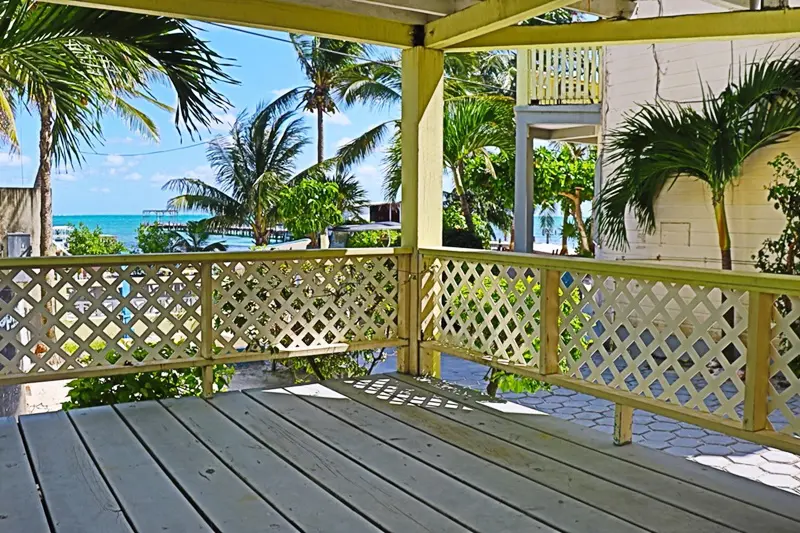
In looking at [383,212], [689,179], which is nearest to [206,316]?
[689,179]

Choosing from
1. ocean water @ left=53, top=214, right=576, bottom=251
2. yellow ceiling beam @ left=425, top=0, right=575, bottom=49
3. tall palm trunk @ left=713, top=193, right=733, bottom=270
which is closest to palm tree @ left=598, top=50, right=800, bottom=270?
tall palm trunk @ left=713, top=193, right=733, bottom=270

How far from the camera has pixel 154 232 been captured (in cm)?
1631

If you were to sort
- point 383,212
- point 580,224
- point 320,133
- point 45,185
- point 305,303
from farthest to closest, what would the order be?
point 383,212, point 320,133, point 580,224, point 45,185, point 305,303

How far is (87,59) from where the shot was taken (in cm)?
423

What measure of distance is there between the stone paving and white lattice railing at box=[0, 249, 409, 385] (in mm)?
1627

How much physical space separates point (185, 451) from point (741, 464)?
318 cm

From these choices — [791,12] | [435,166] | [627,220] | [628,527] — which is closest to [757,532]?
[628,527]

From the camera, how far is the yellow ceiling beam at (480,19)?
134 inches

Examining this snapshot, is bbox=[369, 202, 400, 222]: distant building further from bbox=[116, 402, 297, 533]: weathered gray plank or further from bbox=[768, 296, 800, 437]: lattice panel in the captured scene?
bbox=[768, 296, 800, 437]: lattice panel

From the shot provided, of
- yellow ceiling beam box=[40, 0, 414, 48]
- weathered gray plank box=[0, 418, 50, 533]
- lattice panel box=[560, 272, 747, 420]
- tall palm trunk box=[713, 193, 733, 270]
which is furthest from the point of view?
tall palm trunk box=[713, 193, 733, 270]

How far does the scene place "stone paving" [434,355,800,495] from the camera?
13.1ft

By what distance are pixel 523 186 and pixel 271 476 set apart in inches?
260

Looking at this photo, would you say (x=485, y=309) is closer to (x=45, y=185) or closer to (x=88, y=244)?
(x=45, y=185)

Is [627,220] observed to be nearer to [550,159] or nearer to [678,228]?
[678,228]
